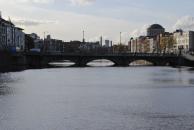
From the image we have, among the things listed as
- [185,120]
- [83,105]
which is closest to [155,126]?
[185,120]

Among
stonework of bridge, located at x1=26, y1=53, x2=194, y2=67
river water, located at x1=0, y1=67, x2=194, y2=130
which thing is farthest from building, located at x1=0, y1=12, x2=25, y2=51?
river water, located at x1=0, y1=67, x2=194, y2=130

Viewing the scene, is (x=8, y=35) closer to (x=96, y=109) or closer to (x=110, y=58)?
(x=110, y=58)

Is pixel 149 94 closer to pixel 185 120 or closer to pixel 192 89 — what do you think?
pixel 192 89

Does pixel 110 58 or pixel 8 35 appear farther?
pixel 8 35

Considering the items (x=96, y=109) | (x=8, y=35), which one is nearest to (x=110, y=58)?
(x=8, y=35)

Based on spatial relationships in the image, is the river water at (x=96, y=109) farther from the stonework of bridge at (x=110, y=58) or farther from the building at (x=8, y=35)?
the building at (x=8, y=35)

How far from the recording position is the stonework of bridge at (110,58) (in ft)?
468

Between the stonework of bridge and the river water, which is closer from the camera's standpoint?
the river water

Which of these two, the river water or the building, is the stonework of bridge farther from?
the river water

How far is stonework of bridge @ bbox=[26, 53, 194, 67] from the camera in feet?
468

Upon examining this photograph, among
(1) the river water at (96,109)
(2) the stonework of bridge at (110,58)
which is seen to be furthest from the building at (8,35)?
(1) the river water at (96,109)

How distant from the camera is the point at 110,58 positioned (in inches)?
5758

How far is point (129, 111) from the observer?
132 feet

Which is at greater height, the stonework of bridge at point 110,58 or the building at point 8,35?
the building at point 8,35
